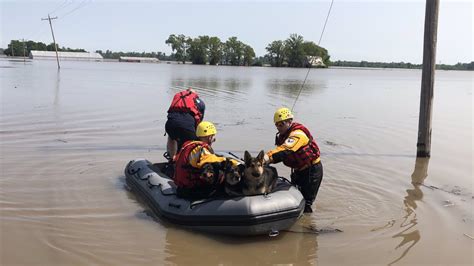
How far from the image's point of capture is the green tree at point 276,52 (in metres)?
105

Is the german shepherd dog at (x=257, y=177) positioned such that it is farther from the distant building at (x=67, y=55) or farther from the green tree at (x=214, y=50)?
the distant building at (x=67, y=55)

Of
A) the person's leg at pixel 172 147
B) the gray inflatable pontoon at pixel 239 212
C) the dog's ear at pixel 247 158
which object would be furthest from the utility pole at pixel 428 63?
the dog's ear at pixel 247 158

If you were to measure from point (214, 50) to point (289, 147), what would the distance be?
9990 centimetres

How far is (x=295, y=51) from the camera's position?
103 metres

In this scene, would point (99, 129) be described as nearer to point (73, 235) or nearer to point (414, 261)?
point (73, 235)

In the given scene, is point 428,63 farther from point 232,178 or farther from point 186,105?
point 232,178

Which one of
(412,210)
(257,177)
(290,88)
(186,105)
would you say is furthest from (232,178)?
(290,88)

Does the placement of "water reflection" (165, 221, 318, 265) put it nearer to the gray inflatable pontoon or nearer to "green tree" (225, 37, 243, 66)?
the gray inflatable pontoon

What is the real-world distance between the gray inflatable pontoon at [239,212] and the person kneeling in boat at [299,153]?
325 mm

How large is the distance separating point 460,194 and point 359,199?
1.65m

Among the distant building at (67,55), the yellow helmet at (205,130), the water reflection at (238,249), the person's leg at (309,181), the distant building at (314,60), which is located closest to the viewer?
the water reflection at (238,249)

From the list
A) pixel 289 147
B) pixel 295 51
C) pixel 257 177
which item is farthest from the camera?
pixel 295 51

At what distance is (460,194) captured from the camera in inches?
278

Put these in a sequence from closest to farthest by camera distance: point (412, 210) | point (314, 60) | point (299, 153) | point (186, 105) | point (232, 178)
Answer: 1. point (232, 178)
2. point (299, 153)
3. point (412, 210)
4. point (186, 105)
5. point (314, 60)
